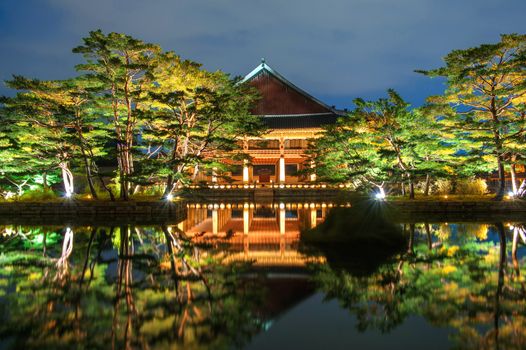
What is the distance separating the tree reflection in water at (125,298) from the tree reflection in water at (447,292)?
60.8 inches

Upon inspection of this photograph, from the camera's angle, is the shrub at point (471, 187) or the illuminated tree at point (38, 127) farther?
the shrub at point (471, 187)

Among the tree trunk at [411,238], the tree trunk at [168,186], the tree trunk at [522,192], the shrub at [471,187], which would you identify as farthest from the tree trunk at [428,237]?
the tree trunk at [168,186]

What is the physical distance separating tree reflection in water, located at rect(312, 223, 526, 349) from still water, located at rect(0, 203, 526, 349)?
0.02 meters

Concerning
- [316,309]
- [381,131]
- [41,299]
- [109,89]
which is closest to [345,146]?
[381,131]

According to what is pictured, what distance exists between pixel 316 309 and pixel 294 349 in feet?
4.25

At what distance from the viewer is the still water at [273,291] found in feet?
14.6

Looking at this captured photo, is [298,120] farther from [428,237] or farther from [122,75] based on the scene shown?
[428,237]

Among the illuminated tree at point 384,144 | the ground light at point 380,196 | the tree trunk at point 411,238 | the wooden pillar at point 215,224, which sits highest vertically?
the illuminated tree at point 384,144

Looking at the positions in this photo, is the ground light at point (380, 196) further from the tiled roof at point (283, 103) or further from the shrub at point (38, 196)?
the tiled roof at point (283, 103)

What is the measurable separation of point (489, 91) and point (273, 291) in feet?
56.1

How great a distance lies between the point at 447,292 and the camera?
5969 mm

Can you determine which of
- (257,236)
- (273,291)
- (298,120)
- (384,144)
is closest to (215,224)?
(257,236)

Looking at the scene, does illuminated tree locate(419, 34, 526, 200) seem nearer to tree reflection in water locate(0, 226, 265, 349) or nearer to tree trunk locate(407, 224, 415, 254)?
tree trunk locate(407, 224, 415, 254)

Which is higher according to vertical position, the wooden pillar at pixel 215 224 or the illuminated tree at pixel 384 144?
the illuminated tree at pixel 384 144
